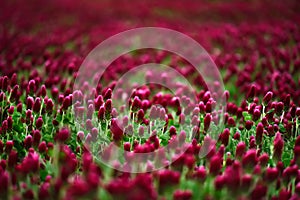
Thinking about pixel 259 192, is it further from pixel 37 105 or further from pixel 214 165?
pixel 37 105

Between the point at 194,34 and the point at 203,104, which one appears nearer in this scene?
the point at 203,104

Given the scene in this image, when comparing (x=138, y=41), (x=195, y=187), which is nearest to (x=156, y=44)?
(x=138, y=41)

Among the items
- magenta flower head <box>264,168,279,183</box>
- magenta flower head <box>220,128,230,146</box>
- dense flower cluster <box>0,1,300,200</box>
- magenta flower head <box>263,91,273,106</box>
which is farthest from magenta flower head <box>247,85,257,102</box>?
magenta flower head <box>264,168,279,183</box>

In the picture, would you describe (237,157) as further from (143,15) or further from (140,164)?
(143,15)

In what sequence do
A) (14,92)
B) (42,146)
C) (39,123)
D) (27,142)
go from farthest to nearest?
(14,92), (39,123), (27,142), (42,146)

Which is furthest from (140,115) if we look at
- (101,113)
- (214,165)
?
(214,165)

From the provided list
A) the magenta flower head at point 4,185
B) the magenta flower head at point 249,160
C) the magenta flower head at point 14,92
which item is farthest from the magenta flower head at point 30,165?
the magenta flower head at point 14,92

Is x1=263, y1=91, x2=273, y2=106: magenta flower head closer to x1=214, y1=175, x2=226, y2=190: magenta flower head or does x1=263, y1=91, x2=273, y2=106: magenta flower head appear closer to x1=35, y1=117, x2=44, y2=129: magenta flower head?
x1=214, y1=175, x2=226, y2=190: magenta flower head

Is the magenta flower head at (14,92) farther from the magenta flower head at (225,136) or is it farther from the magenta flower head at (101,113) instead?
the magenta flower head at (225,136)
